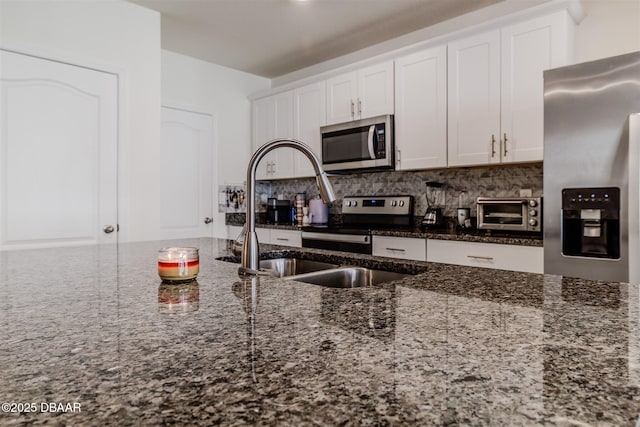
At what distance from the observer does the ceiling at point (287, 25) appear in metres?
3.06

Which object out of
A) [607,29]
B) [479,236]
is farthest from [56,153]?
[607,29]

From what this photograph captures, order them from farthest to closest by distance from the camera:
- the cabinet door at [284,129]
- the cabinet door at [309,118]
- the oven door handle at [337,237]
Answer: the cabinet door at [284,129]
the cabinet door at [309,118]
the oven door handle at [337,237]

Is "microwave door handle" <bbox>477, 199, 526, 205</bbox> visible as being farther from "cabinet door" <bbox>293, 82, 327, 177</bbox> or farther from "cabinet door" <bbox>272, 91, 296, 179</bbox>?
"cabinet door" <bbox>272, 91, 296, 179</bbox>

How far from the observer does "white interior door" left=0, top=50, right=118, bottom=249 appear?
8.61 ft

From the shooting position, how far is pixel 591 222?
82.3 inches

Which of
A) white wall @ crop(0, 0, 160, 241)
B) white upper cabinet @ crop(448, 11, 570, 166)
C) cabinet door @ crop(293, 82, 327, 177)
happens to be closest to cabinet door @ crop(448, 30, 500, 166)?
white upper cabinet @ crop(448, 11, 570, 166)

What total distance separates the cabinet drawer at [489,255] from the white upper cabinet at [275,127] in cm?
196

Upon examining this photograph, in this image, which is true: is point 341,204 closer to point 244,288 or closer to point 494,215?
point 494,215

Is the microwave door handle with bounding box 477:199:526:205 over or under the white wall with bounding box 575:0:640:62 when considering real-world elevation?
under

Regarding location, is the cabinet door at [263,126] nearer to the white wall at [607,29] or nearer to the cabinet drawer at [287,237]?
the cabinet drawer at [287,237]

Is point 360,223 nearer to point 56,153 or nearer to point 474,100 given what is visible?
point 474,100

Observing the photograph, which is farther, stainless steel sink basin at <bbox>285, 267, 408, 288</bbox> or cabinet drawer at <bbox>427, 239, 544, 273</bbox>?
cabinet drawer at <bbox>427, 239, 544, 273</bbox>

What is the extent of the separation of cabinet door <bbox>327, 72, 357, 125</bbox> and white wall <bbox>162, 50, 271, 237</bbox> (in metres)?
1.21

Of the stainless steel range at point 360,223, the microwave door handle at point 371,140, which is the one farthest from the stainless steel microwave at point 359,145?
the stainless steel range at point 360,223
